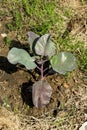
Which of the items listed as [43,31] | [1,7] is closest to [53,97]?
[43,31]

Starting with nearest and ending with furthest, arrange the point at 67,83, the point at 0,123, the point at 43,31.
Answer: the point at 0,123 → the point at 67,83 → the point at 43,31

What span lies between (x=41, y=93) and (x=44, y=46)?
330mm

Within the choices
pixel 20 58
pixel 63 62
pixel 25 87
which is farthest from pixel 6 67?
pixel 63 62

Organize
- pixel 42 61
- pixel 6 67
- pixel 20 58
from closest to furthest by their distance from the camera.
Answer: pixel 20 58, pixel 42 61, pixel 6 67

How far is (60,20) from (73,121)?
0.93 m

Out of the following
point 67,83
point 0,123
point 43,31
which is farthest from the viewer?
point 43,31

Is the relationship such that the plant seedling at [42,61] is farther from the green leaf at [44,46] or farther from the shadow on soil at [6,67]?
the shadow on soil at [6,67]

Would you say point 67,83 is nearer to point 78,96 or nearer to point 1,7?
point 78,96

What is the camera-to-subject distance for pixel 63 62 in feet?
9.22

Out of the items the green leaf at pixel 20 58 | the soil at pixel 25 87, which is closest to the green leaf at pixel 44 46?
the green leaf at pixel 20 58

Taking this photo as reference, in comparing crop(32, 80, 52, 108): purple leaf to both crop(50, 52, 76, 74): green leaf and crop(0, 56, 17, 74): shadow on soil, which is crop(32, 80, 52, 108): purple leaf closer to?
crop(50, 52, 76, 74): green leaf

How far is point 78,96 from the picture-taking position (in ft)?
9.59

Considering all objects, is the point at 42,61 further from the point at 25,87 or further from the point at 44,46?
the point at 25,87

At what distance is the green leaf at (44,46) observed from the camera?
9.21ft
